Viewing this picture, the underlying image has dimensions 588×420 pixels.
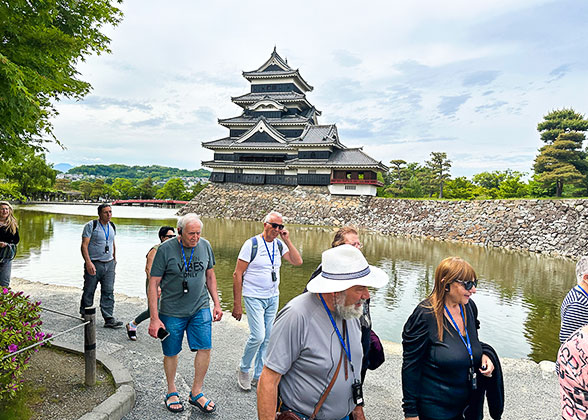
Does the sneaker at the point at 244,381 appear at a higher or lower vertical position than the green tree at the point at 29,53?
lower

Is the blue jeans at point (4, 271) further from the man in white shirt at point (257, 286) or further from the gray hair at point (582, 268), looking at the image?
the gray hair at point (582, 268)

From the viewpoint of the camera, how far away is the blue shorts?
10.6 feet

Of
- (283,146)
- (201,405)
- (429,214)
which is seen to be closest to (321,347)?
(201,405)

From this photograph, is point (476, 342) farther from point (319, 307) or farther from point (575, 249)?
point (575, 249)

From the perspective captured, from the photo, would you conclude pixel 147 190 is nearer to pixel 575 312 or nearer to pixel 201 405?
pixel 201 405

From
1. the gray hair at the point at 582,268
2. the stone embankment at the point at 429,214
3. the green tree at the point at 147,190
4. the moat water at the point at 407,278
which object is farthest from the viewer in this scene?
the green tree at the point at 147,190

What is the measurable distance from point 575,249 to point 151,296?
74.4 feet

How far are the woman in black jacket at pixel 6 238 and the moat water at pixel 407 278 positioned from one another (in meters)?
3.11

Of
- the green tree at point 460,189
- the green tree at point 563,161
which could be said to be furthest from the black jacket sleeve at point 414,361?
the green tree at point 460,189

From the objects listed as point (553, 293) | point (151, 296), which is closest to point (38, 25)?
point (151, 296)

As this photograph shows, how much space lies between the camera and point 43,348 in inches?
159

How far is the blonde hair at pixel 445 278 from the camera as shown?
2242 millimetres

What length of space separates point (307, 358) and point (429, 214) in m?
27.8

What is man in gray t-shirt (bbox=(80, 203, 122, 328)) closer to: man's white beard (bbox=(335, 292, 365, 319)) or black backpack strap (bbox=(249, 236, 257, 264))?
black backpack strap (bbox=(249, 236, 257, 264))
